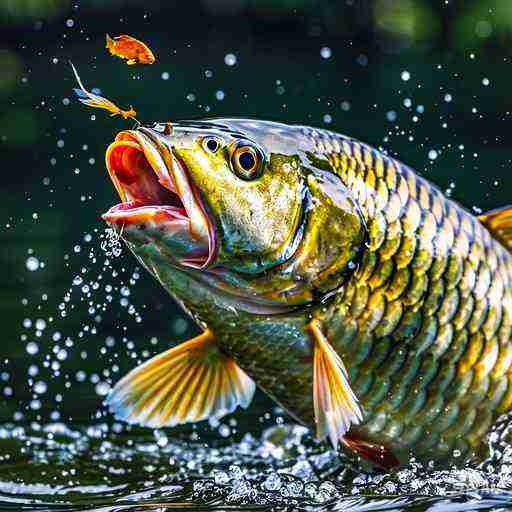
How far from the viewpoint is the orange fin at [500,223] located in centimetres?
299

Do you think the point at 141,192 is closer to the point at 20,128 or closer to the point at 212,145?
the point at 212,145

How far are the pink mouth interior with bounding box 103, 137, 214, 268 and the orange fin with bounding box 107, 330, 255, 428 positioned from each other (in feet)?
1.87

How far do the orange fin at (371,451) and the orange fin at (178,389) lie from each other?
0.31m

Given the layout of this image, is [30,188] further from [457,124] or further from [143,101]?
[457,124]

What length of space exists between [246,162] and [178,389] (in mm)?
737

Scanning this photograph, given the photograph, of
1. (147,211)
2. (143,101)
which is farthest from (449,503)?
(143,101)

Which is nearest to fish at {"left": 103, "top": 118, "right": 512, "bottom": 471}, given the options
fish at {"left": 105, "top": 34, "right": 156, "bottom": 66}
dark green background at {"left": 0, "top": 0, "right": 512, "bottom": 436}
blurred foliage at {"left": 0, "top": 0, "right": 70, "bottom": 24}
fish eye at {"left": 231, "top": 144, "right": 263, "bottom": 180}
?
fish eye at {"left": 231, "top": 144, "right": 263, "bottom": 180}

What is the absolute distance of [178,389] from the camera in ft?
10.2

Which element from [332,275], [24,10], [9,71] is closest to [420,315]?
[332,275]

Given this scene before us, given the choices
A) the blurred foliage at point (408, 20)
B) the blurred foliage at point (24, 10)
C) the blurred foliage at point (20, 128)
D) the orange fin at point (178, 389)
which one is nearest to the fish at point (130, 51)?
the orange fin at point (178, 389)

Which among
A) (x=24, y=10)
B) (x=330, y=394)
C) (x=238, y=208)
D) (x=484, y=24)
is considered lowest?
(x=330, y=394)

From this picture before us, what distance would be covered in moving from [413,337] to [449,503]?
0.40 m

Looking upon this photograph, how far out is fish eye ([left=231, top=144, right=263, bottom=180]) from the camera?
2637 mm

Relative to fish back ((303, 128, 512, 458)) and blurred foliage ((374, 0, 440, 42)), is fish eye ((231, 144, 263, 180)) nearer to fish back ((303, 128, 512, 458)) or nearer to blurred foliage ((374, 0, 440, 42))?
fish back ((303, 128, 512, 458))
